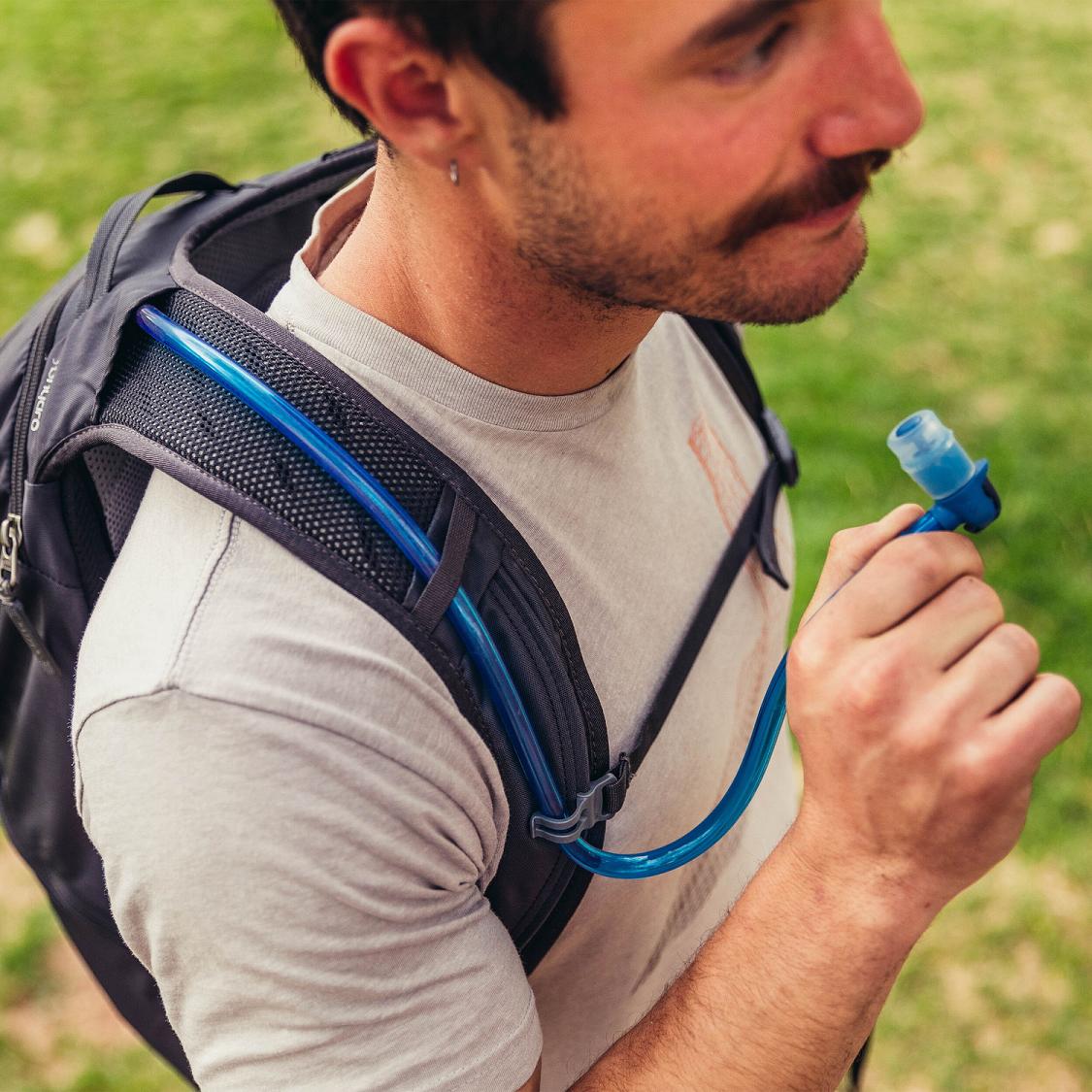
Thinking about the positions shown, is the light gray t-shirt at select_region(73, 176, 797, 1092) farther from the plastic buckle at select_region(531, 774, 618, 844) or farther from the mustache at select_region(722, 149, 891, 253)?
the mustache at select_region(722, 149, 891, 253)

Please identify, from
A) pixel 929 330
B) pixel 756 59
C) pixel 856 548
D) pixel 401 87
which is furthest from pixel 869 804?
pixel 929 330

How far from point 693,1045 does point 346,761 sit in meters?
0.50

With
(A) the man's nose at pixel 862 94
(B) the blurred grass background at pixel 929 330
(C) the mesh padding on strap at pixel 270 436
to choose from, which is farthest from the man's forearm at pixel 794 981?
(B) the blurred grass background at pixel 929 330

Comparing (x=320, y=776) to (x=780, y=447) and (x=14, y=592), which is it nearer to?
(x=14, y=592)

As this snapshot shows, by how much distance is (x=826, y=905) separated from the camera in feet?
4.09

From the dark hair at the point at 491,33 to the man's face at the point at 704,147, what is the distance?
0.05 feet

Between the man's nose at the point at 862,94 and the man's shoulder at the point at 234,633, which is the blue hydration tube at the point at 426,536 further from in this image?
the man's nose at the point at 862,94

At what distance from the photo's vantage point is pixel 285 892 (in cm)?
111

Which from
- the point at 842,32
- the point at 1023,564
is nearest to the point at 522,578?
the point at 842,32

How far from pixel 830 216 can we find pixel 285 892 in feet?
2.93

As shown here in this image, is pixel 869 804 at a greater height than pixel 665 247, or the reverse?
pixel 665 247

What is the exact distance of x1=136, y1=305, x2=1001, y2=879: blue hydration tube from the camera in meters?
1.21

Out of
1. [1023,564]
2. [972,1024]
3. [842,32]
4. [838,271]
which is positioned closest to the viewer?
[842,32]

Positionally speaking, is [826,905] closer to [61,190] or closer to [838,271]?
[838,271]
